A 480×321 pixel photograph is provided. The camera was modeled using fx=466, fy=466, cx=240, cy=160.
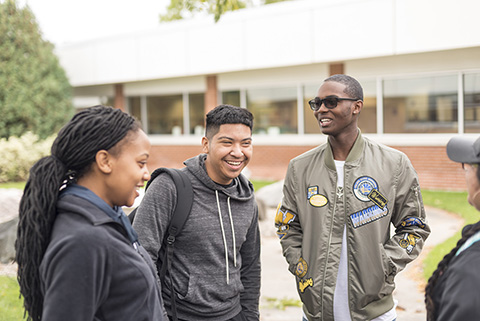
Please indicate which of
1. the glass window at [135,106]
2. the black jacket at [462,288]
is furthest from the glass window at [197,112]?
the black jacket at [462,288]

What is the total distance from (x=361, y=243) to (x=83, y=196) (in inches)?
63.2

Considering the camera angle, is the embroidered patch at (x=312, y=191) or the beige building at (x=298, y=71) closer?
the embroidered patch at (x=312, y=191)

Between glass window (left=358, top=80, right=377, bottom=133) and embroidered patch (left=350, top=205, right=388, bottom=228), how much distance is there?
11590 mm

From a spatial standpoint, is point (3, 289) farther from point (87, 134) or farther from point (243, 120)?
point (87, 134)

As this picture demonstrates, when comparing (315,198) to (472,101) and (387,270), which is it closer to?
(387,270)

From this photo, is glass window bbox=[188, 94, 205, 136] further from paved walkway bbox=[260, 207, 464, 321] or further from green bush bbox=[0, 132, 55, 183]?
paved walkway bbox=[260, 207, 464, 321]

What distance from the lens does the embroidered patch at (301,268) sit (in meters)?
2.73

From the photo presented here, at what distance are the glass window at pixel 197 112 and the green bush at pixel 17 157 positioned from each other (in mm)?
5249

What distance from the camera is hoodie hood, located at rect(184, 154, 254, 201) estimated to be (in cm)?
261

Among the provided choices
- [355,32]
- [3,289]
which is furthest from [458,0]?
[3,289]

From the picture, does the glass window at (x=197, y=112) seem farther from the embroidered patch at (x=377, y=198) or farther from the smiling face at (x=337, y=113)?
the embroidered patch at (x=377, y=198)

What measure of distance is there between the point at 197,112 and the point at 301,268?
15.2 m

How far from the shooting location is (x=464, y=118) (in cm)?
1252

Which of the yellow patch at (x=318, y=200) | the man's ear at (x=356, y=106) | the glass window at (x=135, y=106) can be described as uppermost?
the glass window at (x=135, y=106)
